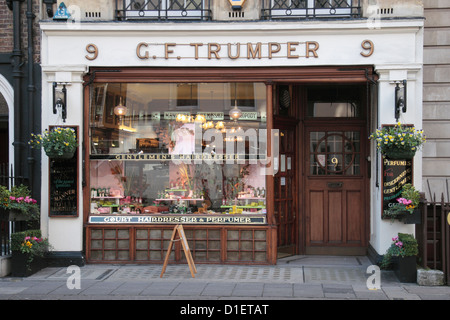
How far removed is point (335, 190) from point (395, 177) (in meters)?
2.09

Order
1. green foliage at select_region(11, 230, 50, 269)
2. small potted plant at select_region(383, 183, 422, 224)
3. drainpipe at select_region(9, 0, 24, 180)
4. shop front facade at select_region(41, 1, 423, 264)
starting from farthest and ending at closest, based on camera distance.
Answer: drainpipe at select_region(9, 0, 24, 180), shop front facade at select_region(41, 1, 423, 264), green foliage at select_region(11, 230, 50, 269), small potted plant at select_region(383, 183, 422, 224)

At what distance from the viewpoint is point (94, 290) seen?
861cm

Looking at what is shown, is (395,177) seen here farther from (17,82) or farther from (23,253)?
(17,82)

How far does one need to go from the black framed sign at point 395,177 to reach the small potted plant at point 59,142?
591 cm

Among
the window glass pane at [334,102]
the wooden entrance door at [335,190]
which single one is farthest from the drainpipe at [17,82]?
the window glass pane at [334,102]

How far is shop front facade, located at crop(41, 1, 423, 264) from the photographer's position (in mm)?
10266

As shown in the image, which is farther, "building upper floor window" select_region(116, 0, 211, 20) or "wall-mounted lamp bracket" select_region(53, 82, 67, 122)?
"building upper floor window" select_region(116, 0, 211, 20)

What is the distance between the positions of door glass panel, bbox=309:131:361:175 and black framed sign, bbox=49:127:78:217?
203 inches

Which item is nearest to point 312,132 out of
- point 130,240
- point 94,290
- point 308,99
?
point 308,99

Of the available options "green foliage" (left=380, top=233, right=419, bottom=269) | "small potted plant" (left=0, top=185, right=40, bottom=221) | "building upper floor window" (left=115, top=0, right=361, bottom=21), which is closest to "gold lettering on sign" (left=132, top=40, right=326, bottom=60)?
"building upper floor window" (left=115, top=0, right=361, bottom=21)

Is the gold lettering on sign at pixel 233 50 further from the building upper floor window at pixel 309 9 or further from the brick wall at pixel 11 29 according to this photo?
the brick wall at pixel 11 29

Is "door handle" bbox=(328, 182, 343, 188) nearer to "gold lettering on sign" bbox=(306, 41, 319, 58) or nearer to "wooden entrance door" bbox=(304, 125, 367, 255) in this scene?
"wooden entrance door" bbox=(304, 125, 367, 255)

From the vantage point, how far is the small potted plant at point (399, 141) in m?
9.36

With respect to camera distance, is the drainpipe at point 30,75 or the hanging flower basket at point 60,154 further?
the drainpipe at point 30,75
